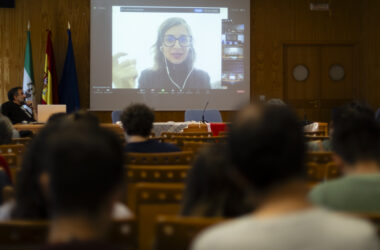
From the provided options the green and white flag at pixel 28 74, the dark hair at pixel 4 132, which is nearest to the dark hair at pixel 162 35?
the green and white flag at pixel 28 74

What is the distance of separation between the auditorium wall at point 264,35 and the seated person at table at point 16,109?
173cm

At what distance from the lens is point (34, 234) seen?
1.23 meters

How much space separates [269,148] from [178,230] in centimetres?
31

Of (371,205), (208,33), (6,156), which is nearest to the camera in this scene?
(371,205)

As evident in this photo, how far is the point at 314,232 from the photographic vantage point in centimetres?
99

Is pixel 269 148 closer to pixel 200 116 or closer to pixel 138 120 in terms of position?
pixel 138 120

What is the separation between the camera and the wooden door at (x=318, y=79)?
435 inches

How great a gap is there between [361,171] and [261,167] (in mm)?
951

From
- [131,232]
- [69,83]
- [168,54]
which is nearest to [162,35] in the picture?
[168,54]

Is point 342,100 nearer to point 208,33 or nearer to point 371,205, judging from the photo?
point 208,33

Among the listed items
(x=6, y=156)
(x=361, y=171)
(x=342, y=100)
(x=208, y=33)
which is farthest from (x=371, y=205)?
(x=342, y=100)

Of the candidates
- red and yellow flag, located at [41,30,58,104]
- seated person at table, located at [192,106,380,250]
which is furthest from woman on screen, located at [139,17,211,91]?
seated person at table, located at [192,106,380,250]

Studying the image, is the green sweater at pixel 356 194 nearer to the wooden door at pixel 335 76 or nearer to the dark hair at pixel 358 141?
the dark hair at pixel 358 141

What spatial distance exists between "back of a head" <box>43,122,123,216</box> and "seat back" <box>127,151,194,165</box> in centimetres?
178
